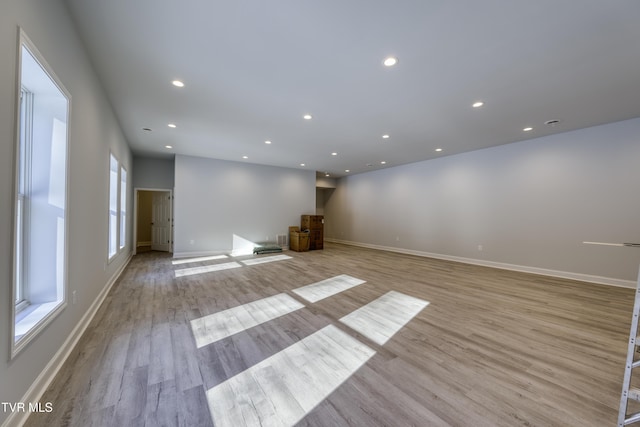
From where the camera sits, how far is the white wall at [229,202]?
6.68 metres

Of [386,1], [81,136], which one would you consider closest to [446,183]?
[386,1]

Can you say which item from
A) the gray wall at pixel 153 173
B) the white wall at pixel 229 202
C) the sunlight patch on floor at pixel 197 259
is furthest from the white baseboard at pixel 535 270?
the gray wall at pixel 153 173

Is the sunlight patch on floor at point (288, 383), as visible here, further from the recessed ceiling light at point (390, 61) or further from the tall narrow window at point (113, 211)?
the tall narrow window at point (113, 211)

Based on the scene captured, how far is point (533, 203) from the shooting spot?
5184mm

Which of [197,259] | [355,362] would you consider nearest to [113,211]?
[197,259]

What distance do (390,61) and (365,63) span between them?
26cm

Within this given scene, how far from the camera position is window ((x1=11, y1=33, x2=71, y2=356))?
5.62ft

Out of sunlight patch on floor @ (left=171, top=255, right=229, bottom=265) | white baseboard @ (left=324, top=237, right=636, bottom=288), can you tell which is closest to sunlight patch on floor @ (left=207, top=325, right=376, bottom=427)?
sunlight patch on floor @ (left=171, top=255, right=229, bottom=265)

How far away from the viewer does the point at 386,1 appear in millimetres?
1790

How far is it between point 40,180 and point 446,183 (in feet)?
24.8

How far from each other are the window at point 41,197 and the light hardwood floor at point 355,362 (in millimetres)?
605

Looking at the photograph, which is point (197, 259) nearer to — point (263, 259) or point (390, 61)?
point (263, 259)

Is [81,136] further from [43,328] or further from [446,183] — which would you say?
[446,183]

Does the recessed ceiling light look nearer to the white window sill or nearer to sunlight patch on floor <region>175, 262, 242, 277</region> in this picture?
the white window sill
